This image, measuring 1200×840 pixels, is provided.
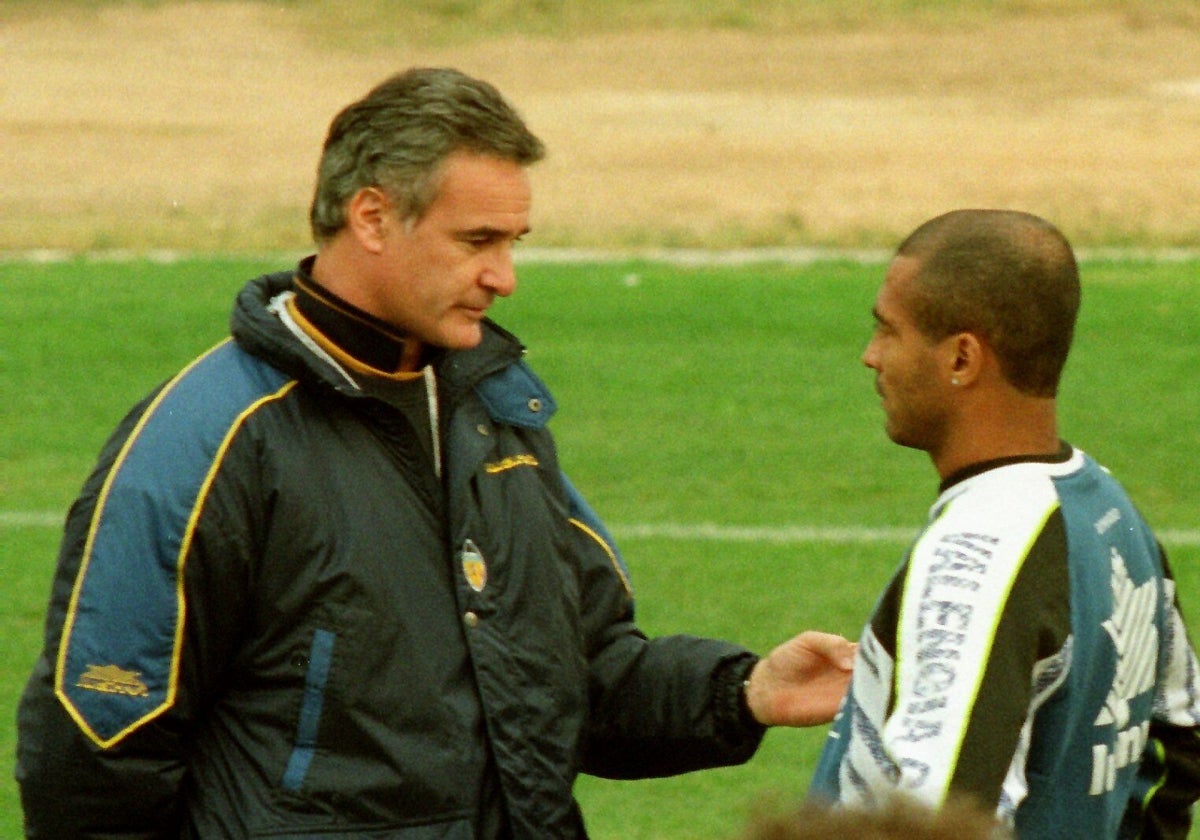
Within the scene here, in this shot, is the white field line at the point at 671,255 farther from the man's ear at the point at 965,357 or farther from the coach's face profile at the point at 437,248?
the man's ear at the point at 965,357

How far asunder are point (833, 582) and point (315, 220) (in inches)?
178

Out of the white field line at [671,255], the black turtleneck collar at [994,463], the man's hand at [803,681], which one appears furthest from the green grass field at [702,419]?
the black turtleneck collar at [994,463]

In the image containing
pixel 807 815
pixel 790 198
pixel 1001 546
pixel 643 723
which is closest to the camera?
pixel 807 815

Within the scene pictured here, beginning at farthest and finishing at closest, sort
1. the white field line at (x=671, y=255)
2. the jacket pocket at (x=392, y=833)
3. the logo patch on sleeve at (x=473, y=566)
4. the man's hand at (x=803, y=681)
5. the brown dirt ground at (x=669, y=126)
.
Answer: the brown dirt ground at (x=669, y=126) < the white field line at (x=671, y=255) < the man's hand at (x=803, y=681) < the logo patch on sleeve at (x=473, y=566) < the jacket pocket at (x=392, y=833)

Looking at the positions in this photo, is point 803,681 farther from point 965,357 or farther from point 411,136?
point 411,136

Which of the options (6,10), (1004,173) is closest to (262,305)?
(1004,173)

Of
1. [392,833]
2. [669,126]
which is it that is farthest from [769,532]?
[669,126]

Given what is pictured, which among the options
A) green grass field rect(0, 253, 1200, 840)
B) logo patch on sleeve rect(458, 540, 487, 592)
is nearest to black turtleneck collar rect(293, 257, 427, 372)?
logo patch on sleeve rect(458, 540, 487, 592)

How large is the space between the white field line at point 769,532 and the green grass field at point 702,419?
0.02 m

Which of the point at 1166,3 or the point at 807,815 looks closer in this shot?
the point at 807,815

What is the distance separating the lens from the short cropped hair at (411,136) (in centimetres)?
318

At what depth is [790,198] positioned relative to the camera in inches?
820

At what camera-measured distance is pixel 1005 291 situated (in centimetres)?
273

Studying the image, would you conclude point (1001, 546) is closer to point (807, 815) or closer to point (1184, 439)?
point (807, 815)
